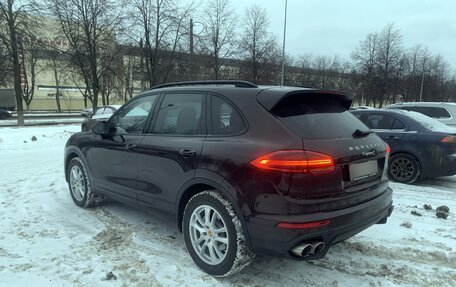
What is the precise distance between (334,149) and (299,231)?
0.74m

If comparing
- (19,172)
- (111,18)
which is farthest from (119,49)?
(19,172)

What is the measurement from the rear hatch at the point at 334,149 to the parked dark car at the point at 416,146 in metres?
4.29

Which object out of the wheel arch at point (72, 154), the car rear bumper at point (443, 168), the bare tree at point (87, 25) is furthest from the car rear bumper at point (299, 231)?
the bare tree at point (87, 25)

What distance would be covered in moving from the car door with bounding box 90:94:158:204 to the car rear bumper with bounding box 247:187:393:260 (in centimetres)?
190

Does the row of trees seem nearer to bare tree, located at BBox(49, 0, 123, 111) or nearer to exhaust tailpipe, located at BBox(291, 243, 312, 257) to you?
bare tree, located at BBox(49, 0, 123, 111)

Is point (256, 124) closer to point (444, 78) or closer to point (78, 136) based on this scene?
point (78, 136)

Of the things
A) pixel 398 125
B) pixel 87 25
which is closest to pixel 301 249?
pixel 398 125

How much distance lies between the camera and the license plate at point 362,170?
3344 mm

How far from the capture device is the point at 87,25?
21297 millimetres

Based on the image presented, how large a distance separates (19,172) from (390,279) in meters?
7.51

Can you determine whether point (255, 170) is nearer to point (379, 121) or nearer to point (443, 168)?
point (443, 168)

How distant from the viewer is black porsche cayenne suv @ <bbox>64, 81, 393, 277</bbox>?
3.07 meters

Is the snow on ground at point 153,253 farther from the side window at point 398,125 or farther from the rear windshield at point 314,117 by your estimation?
the side window at point 398,125

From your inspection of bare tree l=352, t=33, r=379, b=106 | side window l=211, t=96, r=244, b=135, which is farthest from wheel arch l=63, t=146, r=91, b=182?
bare tree l=352, t=33, r=379, b=106
